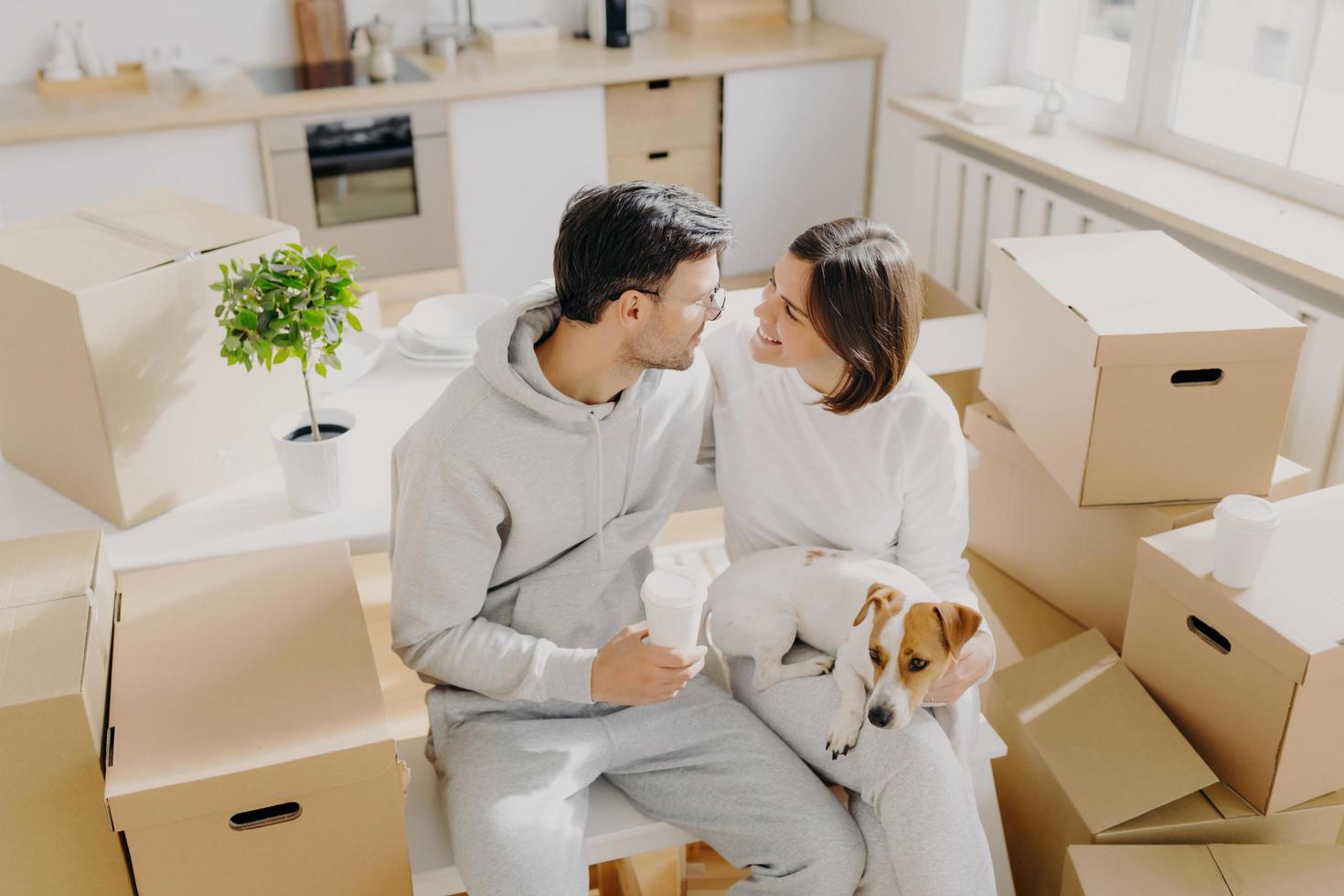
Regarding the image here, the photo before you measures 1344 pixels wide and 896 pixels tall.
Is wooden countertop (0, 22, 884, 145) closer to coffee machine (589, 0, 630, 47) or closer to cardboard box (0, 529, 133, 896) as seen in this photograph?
coffee machine (589, 0, 630, 47)

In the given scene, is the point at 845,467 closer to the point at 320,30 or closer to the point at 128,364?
the point at 128,364

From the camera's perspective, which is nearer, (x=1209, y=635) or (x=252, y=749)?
(x=252, y=749)

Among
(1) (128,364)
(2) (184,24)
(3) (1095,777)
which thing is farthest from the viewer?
(2) (184,24)

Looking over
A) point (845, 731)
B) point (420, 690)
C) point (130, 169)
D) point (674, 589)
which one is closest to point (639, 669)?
point (674, 589)

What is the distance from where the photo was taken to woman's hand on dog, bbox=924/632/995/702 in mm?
1478

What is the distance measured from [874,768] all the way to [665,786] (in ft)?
0.84

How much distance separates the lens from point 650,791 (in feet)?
4.97

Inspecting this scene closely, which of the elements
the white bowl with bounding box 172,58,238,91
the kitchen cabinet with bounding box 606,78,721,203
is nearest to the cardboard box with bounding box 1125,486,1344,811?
the kitchen cabinet with bounding box 606,78,721,203

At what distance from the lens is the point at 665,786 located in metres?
1.51

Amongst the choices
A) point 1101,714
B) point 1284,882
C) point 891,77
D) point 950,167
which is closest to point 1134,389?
point 1101,714

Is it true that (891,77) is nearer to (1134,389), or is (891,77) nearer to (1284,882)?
(1134,389)

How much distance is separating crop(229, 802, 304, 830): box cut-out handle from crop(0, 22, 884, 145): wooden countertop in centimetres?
244

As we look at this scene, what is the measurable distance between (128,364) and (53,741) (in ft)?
1.68

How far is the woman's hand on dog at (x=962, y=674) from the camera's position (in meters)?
1.48
